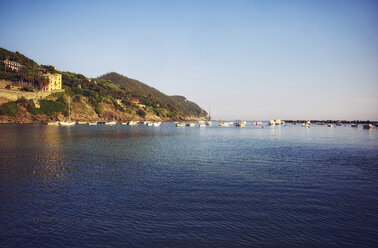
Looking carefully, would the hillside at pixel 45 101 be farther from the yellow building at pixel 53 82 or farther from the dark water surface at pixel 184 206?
the dark water surface at pixel 184 206

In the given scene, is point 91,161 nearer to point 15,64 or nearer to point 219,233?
point 219,233

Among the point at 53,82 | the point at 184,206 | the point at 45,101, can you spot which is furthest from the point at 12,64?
the point at 184,206

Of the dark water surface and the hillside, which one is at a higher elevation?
the hillside

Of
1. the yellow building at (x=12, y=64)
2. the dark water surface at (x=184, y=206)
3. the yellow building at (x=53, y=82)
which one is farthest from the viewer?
the yellow building at (x=53, y=82)

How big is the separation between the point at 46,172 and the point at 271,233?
22946 mm

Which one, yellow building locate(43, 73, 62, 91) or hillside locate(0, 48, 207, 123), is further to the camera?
yellow building locate(43, 73, 62, 91)

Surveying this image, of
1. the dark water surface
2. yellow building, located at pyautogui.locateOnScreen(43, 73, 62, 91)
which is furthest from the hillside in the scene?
the dark water surface

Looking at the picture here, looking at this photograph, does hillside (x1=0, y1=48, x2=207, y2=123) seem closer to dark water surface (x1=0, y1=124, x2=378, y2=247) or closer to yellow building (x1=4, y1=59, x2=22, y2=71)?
yellow building (x1=4, y1=59, x2=22, y2=71)

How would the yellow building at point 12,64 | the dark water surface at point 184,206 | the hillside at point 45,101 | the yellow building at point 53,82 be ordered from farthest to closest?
the yellow building at point 53,82 → the yellow building at point 12,64 → the hillside at point 45,101 → the dark water surface at point 184,206

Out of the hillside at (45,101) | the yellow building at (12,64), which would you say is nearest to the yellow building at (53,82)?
the hillside at (45,101)

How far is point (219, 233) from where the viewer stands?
1180 centimetres

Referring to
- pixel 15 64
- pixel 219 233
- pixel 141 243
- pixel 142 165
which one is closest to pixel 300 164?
pixel 142 165

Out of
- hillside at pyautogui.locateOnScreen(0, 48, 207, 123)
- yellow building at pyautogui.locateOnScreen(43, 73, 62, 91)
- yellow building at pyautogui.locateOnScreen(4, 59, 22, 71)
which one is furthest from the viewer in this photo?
yellow building at pyautogui.locateOnScreen(43, 73, 62, 91)

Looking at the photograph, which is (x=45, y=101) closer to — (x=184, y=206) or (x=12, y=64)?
(x=12, y=64)
